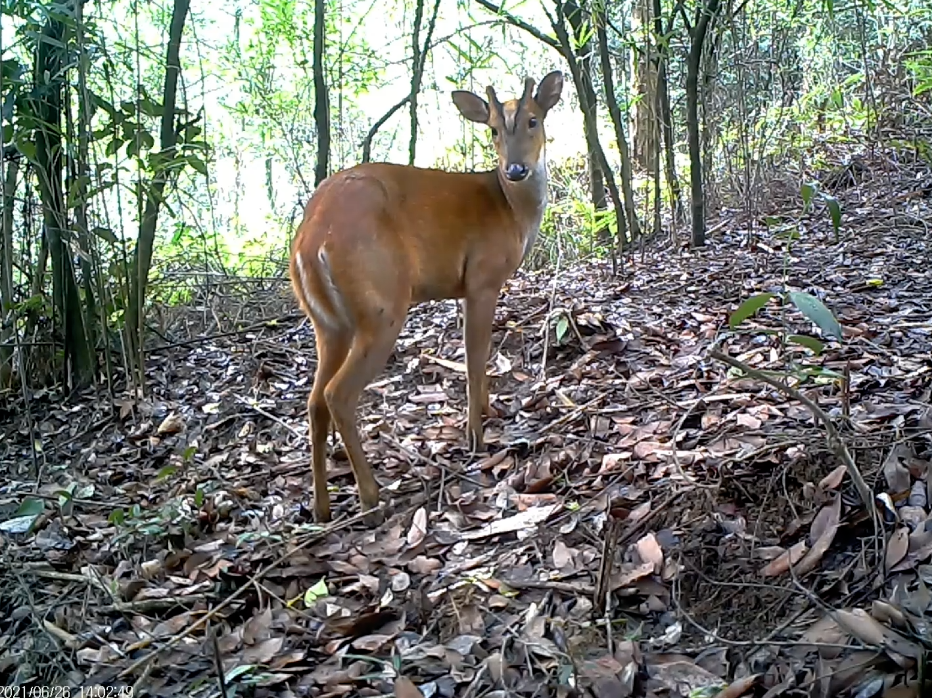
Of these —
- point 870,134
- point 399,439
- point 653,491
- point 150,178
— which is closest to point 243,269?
point 150,178

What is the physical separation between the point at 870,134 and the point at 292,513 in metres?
6.36

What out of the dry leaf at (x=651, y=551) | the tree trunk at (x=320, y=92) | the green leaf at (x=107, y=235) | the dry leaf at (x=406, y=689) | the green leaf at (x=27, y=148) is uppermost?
the tree trunk at (x=320, y=92)

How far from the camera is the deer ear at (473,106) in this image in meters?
4.43

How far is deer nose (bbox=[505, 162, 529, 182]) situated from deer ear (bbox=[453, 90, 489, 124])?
0.53 m

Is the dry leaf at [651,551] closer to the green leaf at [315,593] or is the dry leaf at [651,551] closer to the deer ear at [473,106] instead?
the green leaf at [315,593]

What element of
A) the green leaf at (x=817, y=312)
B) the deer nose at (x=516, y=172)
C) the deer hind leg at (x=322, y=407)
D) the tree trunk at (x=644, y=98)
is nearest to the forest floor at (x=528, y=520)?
the deer hind leg at (x=322, y=407)

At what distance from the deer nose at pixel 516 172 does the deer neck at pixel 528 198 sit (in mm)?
108

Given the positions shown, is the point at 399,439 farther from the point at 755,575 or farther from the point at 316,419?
the point at 755,575

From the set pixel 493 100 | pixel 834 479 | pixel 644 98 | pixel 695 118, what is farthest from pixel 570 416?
pixel 644 98

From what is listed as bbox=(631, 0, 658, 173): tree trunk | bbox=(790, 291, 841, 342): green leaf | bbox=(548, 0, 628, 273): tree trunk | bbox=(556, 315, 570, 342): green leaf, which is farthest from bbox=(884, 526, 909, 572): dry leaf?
bbox=(631, 0, 658, 173): tree trunk

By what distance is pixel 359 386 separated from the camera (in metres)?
3.43

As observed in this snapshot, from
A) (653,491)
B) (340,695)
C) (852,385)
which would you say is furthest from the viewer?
(852,385)

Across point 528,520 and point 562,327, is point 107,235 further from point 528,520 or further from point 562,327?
point 528,520

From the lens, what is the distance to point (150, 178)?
14.0 feet
